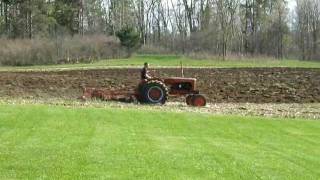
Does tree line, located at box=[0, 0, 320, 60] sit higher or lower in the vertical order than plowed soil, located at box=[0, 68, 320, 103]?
higher

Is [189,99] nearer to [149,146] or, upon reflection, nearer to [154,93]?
[154,93]

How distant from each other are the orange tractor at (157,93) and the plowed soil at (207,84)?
297 centimetres

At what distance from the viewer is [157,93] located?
83.3 ft

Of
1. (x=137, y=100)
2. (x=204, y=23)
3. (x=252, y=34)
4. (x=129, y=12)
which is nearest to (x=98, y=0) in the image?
(x=129, y=12)

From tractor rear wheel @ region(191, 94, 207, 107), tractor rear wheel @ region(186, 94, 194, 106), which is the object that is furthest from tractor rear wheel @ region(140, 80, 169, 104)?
tractor rear wheel @ region(191, 94, 207, 107)

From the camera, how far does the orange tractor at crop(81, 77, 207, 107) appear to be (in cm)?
2539

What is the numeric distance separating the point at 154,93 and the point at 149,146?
12.6 m

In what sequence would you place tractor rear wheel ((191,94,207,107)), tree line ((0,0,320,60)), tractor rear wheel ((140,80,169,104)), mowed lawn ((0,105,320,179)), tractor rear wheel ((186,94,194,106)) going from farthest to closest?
1. tree line ((0,0,320,60))
2. tractor rear wheel ((186,94,194,106))
3. tractor rear wheel ((191,94,207,107))
4. tractor rear wheel ((140,80,169,104))
5. mowed lawn ((0,105,320,179))

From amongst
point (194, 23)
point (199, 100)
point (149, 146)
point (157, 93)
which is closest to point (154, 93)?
point (157, 93)

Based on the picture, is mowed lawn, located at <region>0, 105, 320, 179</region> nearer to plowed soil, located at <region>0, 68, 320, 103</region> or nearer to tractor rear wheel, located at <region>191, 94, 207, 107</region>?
tractor rear wheel, located at <region>191, 94, 207, 107</region>

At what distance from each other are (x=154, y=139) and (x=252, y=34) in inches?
2954

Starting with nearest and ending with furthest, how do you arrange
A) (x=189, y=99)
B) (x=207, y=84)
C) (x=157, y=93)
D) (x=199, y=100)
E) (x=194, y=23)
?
(x=157, y=93) < (x=199, y=100) < (x=189, y=99) < (x=207, y=84) < (x=194, y=23)

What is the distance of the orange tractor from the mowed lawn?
5371 millimetres

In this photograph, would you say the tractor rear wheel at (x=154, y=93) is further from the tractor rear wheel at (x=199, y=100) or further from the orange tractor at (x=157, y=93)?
the tractor rear wheel at (x=199, y=100)
